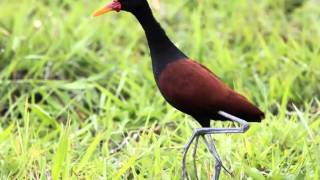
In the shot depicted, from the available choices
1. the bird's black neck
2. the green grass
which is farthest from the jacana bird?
the green grass

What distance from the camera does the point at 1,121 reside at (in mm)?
3523

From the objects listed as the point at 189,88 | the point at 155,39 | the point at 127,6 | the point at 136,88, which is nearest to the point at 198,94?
the point at 189,88

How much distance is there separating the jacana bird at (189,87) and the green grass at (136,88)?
29 cm

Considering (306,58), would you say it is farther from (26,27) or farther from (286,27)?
(26,27)

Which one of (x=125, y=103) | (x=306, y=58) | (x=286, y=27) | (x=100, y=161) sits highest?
(x=286, y=27)

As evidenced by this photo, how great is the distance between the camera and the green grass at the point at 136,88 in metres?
2.76

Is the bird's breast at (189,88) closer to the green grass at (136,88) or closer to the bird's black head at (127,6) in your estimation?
the bird's black head at (127,6)

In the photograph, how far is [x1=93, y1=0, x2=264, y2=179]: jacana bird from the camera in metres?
2.29

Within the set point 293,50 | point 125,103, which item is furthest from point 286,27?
point 125,103

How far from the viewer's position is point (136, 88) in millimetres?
3729

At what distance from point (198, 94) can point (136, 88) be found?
Answer: 4.75ft

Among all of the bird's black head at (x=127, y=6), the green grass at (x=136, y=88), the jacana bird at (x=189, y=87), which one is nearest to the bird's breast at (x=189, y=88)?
the jacana bird at (x=189, y=87)

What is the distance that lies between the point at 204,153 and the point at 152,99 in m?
0.84

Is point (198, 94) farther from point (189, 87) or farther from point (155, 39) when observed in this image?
point (155, 39)
